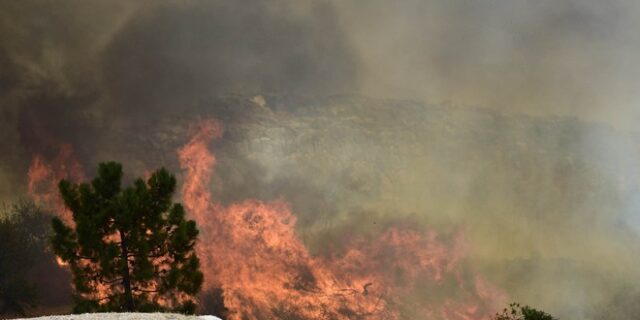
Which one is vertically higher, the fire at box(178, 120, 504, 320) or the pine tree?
the fire at box(178, 120, 504, 320)

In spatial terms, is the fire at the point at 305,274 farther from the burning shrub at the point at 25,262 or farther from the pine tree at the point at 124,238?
the pine tree at the point at 124,238

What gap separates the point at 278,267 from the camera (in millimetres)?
160750

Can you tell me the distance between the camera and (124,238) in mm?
42938

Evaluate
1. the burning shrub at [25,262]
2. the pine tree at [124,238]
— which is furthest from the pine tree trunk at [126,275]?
the burning shrub at [25,262]

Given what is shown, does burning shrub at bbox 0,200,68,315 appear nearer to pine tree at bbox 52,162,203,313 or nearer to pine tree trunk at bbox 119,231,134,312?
pine tree at bbox 52,162,203,313

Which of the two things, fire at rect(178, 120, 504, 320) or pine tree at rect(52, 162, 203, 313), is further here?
fire at rect(178, 120, 504, 320)

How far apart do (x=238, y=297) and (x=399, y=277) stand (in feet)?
151

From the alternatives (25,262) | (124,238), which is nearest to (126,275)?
(124,238)

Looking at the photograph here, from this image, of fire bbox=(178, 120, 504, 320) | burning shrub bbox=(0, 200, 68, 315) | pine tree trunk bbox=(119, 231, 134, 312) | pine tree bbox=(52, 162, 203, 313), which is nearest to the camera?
pine tree bbox=(52, 162, 203, 313)

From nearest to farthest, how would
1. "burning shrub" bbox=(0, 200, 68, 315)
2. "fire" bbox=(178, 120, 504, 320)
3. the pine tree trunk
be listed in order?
the pine tree trunk, "burning shrub" bbox=(0, 200, 68, 315), "fire" bbox=(178, 120, 504, 320)

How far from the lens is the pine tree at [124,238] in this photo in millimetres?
41438

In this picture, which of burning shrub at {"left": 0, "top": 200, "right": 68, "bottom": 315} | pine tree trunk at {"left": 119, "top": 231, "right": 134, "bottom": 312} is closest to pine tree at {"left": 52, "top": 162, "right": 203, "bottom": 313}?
pine tree trunk at {"left": 119, "top": 231, "right": 134, "bottom": 312}

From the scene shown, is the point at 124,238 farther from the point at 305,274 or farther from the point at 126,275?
the point at 305,274

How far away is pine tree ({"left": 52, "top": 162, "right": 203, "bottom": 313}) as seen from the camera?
41438mm
